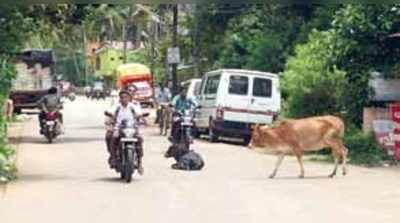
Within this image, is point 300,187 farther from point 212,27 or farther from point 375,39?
point 212,27

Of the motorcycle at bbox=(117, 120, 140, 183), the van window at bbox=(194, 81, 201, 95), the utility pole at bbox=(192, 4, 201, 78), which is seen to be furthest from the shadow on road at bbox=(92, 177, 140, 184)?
the utility pole at bbox=(192, 4, 201, 78)

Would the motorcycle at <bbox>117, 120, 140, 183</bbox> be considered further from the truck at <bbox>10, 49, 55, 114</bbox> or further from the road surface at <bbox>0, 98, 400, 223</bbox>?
the truck at <bbox>10, 49, 55, 114</bbox>

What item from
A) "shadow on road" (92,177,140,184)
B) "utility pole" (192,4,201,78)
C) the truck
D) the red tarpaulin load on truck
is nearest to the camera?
"shadow on road" (92,177,140,184)

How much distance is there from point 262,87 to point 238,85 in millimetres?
679

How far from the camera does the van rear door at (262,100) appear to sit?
2559 cm

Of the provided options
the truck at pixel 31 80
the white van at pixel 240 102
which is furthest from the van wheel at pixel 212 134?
the truck at pixel 31 80

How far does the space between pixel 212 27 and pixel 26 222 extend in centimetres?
3361

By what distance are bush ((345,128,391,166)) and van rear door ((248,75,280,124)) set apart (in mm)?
5087

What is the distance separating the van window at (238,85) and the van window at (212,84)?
0.40m

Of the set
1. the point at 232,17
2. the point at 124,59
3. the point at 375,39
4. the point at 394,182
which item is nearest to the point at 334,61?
the point at 375,39

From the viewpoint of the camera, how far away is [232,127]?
83.6 ft

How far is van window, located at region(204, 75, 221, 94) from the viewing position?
26.0m

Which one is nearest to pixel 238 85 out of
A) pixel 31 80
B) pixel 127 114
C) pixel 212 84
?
pixel 212 84

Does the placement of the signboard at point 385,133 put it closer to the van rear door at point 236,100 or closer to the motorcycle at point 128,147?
the van rear door at point 236,100
